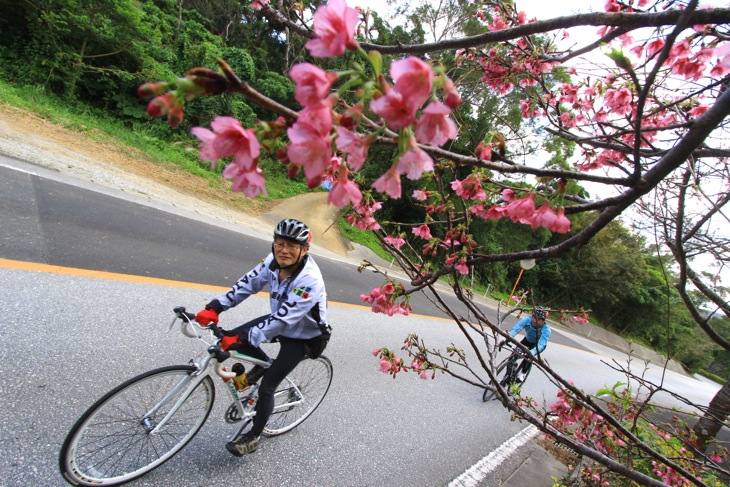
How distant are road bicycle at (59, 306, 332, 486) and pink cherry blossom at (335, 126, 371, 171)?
198cm

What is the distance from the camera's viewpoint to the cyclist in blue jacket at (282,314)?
2457 millimetres

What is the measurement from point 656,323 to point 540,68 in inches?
1173

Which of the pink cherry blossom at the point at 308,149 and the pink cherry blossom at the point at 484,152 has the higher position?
the pink cherry blossom at the point at 484,152

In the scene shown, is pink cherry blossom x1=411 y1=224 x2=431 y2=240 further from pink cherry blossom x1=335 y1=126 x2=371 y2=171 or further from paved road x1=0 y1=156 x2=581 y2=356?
paved road x1=0 y1=156 x2=581 y2=356

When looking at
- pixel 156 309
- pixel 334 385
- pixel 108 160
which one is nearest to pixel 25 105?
pixel 108 160

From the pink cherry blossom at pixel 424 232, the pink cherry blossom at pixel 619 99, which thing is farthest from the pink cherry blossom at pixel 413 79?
the pink cherry blossom at pixel 619 99

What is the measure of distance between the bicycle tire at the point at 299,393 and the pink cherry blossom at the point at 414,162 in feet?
8.88

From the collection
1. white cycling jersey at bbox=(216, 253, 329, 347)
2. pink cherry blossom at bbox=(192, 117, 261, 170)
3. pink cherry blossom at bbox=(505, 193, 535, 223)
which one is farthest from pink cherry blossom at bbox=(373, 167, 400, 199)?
white cycling jersey at bbox=(216, 253, 329, 347)

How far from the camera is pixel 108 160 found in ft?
30.7

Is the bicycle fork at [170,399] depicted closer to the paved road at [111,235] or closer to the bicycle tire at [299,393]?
the bicycle tire at [299,393]

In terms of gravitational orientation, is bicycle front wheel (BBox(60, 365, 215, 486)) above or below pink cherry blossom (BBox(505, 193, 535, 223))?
below

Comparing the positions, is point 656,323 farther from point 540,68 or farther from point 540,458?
point 540,68

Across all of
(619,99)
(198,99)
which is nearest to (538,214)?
(619,99)

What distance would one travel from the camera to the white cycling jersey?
2.44 metres
